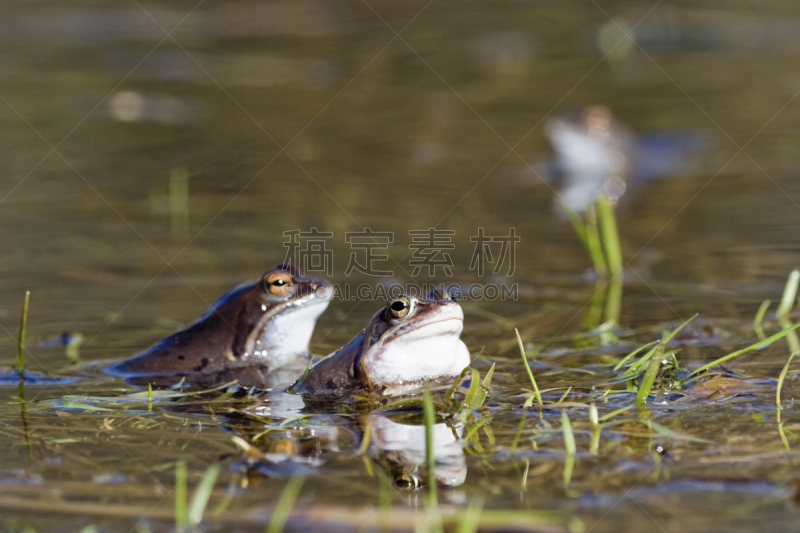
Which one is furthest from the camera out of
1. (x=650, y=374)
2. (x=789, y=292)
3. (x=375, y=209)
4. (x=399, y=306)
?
(x=375, y=209)

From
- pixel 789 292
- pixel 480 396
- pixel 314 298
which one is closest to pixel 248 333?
pixel 314 298

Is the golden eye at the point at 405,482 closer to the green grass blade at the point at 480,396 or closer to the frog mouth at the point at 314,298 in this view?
the green grass blade at the point at 480,396

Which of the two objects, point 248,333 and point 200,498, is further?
point 248,333

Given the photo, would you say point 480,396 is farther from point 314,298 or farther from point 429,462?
point 314,298

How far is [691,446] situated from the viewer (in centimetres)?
390

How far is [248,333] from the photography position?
612 centimetres

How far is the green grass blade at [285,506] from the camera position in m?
3.05

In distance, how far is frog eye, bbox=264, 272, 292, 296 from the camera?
5977mm

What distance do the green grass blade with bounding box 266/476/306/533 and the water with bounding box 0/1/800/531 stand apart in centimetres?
8

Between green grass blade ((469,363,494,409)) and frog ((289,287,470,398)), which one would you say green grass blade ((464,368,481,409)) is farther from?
frog ((289,287,470,398))

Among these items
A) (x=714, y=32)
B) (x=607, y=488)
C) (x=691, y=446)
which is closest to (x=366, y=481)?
(x=607, y=488)

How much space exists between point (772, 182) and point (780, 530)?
801 centimetres

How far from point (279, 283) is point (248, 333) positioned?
420 mm

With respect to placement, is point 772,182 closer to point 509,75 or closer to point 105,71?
point 509,75
